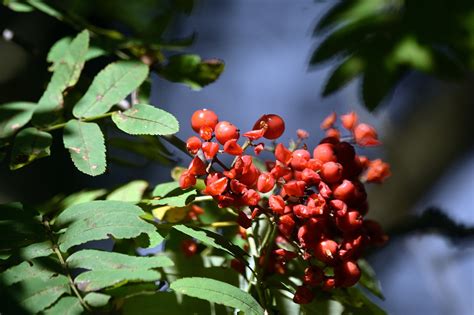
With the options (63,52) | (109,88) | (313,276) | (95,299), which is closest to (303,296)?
(313,276)

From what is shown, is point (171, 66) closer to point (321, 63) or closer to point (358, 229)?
point (321, 63)

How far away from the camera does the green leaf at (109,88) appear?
916mm

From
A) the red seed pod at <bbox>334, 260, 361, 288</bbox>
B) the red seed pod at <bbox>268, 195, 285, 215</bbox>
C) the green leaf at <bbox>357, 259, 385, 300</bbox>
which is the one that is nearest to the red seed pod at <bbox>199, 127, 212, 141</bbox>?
the red seed pod at <bbox>268, 195, 285, 215</bbox>

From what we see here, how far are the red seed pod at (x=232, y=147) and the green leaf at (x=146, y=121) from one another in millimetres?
59

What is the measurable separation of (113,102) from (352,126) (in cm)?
35

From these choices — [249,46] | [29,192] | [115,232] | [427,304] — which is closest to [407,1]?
[115,232]

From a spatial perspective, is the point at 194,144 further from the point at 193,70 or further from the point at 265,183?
the point at 193,70

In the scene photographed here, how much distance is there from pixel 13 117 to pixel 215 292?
375mm

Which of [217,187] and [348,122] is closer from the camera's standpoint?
[217,187]

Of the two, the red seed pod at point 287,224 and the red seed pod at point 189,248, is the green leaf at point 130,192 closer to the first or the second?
the red seed pod at point 189,248

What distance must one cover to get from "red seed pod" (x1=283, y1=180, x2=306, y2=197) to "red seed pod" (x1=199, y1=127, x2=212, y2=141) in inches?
4.1

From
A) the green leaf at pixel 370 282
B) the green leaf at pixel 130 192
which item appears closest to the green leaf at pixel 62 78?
the green leaf at pixel 130 192

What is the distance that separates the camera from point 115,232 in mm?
770

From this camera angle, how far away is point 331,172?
851 millimetres
